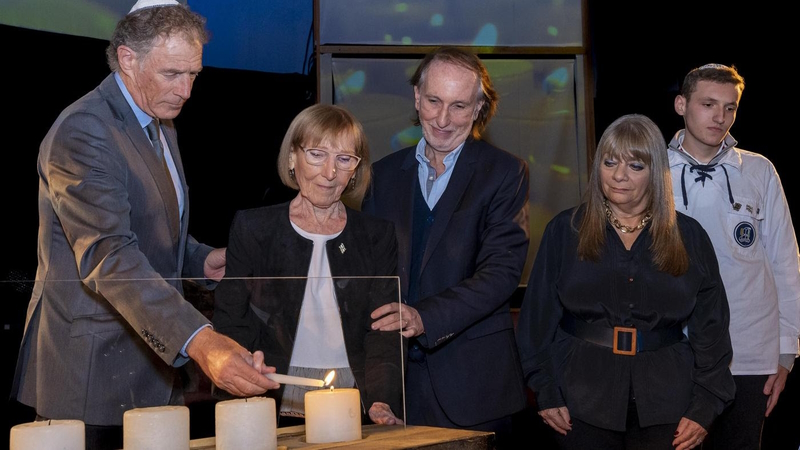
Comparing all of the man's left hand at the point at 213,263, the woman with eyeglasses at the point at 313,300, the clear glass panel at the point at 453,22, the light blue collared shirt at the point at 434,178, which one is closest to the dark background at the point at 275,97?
the clear glass panel at the point at 453,22

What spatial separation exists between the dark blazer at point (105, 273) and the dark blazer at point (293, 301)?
0.08 meters

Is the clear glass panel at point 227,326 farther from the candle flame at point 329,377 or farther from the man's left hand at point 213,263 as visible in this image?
the man's left hand at point 213,263

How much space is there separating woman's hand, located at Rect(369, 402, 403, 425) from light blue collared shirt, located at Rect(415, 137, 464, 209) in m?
0.99

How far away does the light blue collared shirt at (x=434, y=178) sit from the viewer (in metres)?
2.65

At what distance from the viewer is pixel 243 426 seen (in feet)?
4.96

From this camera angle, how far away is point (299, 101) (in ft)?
15.4

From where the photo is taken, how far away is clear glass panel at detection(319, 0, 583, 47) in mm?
4859

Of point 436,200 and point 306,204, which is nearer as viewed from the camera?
point 306,204

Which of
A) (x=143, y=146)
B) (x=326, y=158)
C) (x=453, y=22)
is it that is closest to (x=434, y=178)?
(x=326, y=158)

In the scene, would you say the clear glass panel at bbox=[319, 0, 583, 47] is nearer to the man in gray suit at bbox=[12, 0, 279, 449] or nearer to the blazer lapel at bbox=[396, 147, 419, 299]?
the blazer lapel at bbox=[396, 147, 419, 299]

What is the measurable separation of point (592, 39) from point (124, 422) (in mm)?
4080

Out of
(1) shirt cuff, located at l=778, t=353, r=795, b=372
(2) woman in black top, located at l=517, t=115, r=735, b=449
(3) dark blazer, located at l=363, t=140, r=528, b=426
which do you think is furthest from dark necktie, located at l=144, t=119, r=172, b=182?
(1) shirt cuff, located at l=778, t=353, r=795, b=372

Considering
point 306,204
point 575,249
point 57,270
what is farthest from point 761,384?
point 57,270

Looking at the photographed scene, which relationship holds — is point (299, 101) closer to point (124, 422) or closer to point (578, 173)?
point (578, 173)
